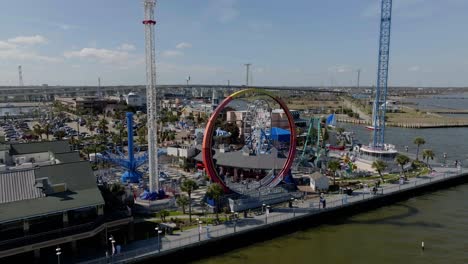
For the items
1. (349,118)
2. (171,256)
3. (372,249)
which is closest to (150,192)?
(171,256)

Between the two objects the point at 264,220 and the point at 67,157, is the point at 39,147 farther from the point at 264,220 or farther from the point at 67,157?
the point at 264,220

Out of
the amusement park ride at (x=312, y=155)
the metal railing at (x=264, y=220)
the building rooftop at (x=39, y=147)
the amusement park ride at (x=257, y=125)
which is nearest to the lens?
the metal railing at (x=264, y=220)

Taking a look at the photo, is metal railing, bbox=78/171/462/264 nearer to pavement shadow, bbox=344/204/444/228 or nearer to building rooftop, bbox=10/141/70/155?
pavement shadow, bbox=344/204/444/228

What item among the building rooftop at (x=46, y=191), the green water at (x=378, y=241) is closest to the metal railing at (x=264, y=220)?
the green water at (x=378, y=241)

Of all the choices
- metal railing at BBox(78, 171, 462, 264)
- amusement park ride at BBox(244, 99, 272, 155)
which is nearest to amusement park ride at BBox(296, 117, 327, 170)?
amusement park ride at BBox(244, 99, 272, 155)

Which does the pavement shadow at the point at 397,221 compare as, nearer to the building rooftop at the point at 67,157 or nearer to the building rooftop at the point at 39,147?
the building rooftop at the point at 67,157
